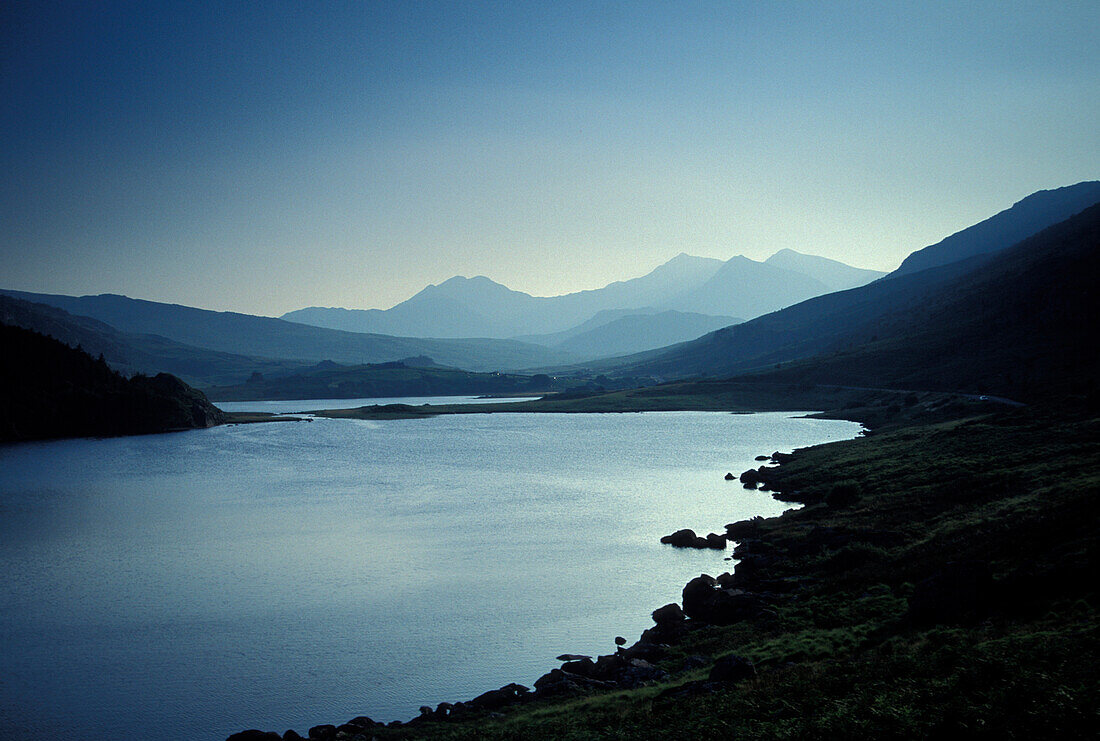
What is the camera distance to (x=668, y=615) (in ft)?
121

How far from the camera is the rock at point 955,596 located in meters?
25.8

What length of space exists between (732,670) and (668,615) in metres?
12.4

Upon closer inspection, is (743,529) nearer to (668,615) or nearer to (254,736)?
(668,615)

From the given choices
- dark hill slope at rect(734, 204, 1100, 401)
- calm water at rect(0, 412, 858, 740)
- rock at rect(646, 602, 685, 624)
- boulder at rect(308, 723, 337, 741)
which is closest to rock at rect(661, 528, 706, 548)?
calm water at rect(0, 412, 858, 740)

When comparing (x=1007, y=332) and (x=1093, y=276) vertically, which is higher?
(x=1093, y=276)

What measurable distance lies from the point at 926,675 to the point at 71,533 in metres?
72.8

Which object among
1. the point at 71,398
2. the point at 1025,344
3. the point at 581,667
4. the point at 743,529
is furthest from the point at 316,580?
the point at 1025,344

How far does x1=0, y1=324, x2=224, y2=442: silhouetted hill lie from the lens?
15238cm

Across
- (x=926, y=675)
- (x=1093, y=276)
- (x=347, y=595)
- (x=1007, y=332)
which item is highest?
(x=1093, y=276)

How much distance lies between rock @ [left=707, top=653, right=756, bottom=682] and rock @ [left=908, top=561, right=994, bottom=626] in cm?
771

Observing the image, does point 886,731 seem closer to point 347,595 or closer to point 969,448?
point 347,595

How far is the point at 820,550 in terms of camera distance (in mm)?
44344

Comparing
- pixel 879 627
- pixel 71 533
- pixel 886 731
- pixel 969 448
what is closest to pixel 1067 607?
pixel 879 627

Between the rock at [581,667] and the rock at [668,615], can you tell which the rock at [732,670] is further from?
the rock at [668,615]
